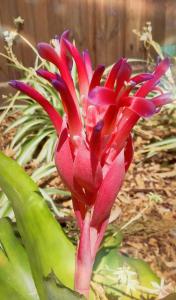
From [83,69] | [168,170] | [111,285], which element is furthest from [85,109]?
[168,170]

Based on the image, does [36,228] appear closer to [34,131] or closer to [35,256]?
[35,256]

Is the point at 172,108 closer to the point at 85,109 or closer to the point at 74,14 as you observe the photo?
the point at 74,14

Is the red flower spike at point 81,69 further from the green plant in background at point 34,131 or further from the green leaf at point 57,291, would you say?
the green plant in background at point 34,131

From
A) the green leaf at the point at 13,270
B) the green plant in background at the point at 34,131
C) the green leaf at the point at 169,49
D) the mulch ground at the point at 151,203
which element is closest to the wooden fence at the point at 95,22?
the green leaf at the point at 169,49

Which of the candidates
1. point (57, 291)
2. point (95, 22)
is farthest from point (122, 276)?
point (95, 22)

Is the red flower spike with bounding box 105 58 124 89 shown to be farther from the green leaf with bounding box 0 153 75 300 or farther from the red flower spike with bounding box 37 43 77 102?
the green leaf with bounding box 0 153 75 300

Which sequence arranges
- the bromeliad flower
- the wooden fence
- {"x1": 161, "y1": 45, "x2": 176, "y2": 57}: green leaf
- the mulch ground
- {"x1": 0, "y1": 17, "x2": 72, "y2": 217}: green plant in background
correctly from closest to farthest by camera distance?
the bromeliad flower
the mulch ground
{"x1": 0, "y1": 17, "x2": 72, "y2": 217}: green plant in background
the wooden fence
{"x1": 161, "y1": 45, "x2": 176, "y2": 57}: green leaf

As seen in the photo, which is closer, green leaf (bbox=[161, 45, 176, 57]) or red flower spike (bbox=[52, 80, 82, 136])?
red flower spike (bbox=[52, 80, 82, 136])

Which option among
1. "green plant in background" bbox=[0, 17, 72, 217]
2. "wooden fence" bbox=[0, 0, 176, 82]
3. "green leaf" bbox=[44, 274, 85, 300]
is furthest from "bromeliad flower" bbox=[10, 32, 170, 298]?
"wooden fence" bbox=[0, 0, 176, 82]
